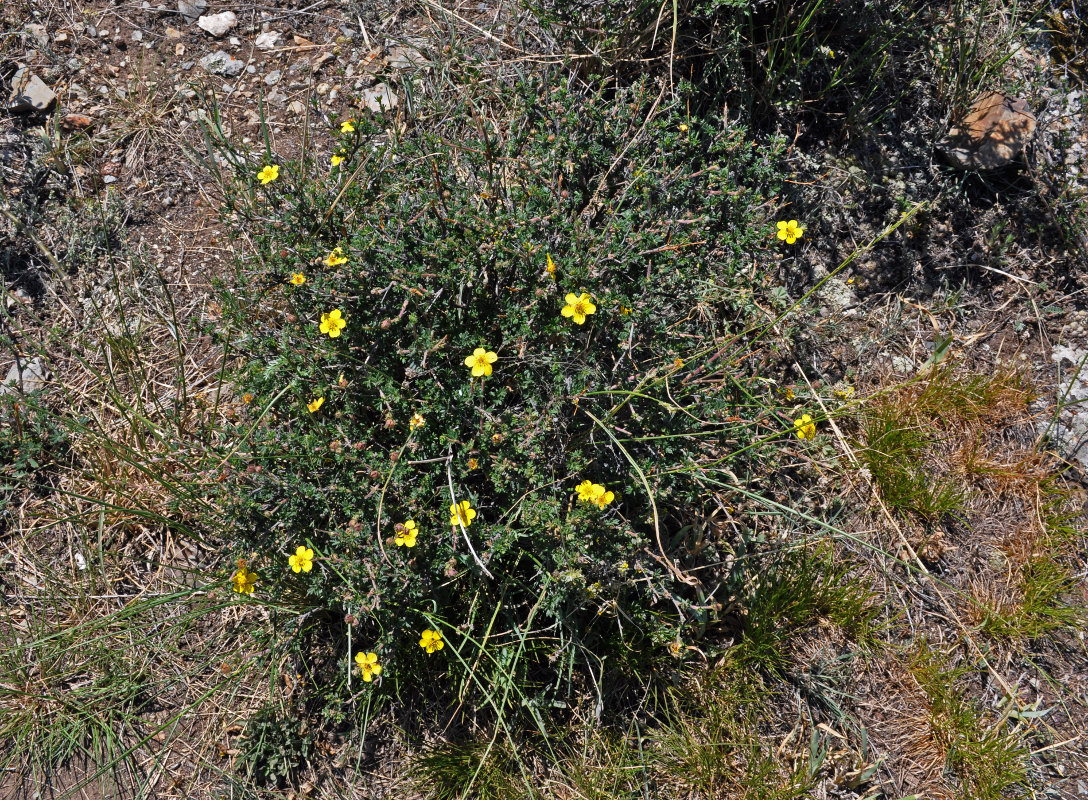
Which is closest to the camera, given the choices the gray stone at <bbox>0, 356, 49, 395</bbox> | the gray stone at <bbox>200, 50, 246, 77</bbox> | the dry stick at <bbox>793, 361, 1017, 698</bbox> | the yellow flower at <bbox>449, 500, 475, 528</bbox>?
the yellow flower at <bbox>449, 500, 475, 528</bbox>

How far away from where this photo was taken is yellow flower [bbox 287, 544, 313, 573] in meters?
2.51

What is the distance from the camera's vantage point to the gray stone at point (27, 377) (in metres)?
3.30

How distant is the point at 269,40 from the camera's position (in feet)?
12.7

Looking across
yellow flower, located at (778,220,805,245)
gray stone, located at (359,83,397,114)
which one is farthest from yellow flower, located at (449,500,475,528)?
gray stone, located at (359,83,397,114)

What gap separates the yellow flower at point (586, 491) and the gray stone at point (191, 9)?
3.30 meters

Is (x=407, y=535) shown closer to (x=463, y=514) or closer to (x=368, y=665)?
(x=463, y=514)

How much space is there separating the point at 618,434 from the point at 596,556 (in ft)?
1.50

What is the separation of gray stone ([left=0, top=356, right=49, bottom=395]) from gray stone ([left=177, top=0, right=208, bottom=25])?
1929 mm

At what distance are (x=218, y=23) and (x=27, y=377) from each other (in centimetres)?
205

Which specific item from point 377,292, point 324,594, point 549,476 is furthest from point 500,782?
point 377,292

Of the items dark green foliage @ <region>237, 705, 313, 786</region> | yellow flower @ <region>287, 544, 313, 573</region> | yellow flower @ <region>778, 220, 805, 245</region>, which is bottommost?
dark green foliage @ <region>237, 705, 313, 786</region>

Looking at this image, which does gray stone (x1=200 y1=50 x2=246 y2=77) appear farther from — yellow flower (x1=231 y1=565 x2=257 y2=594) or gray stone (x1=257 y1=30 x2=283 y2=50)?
yellow flower (x1=231 y1=565 x2=257 y2=594)

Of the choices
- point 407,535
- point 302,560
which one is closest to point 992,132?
point 407,535

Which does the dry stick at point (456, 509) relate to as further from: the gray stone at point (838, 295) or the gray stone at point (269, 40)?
the gray stone at point (269, 40)
